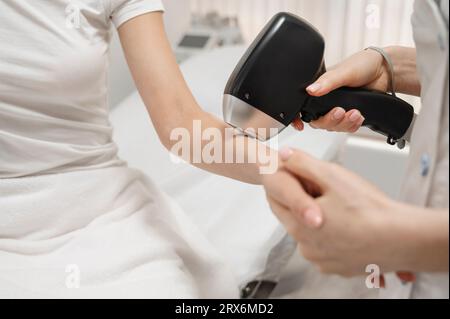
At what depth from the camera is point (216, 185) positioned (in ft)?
5.23

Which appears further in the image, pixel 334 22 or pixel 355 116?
pixel 334 22

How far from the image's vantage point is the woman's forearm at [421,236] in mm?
566

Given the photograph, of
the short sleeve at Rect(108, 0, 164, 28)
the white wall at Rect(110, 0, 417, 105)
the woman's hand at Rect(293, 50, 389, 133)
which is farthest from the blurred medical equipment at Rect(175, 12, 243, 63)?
the woman's hand at Rect(293, 50, 389, 133)

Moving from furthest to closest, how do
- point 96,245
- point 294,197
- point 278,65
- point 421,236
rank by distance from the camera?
point 96,245 < point 278,65 < point 294,197 < point 421,236

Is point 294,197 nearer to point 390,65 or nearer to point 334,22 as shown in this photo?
point 390,65

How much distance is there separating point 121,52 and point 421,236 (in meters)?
1.75

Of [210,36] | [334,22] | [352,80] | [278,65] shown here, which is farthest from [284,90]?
[210,36]

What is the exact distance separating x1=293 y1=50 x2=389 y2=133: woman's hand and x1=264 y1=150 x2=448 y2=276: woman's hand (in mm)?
265

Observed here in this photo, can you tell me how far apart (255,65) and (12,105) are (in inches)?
19.7

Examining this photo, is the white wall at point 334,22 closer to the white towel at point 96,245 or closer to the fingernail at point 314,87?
the white towel at point 96,245

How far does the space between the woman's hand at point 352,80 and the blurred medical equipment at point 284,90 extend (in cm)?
1

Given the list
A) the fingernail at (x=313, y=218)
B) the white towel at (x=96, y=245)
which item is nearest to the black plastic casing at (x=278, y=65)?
the fingernail at (x=313, y=218)

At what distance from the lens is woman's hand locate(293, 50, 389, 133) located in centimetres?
92

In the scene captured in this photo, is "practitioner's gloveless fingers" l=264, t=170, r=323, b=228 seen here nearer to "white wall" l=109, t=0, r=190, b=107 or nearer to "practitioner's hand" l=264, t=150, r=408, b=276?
"practitioner's hand" l=264, t=150, r=408, b=276
